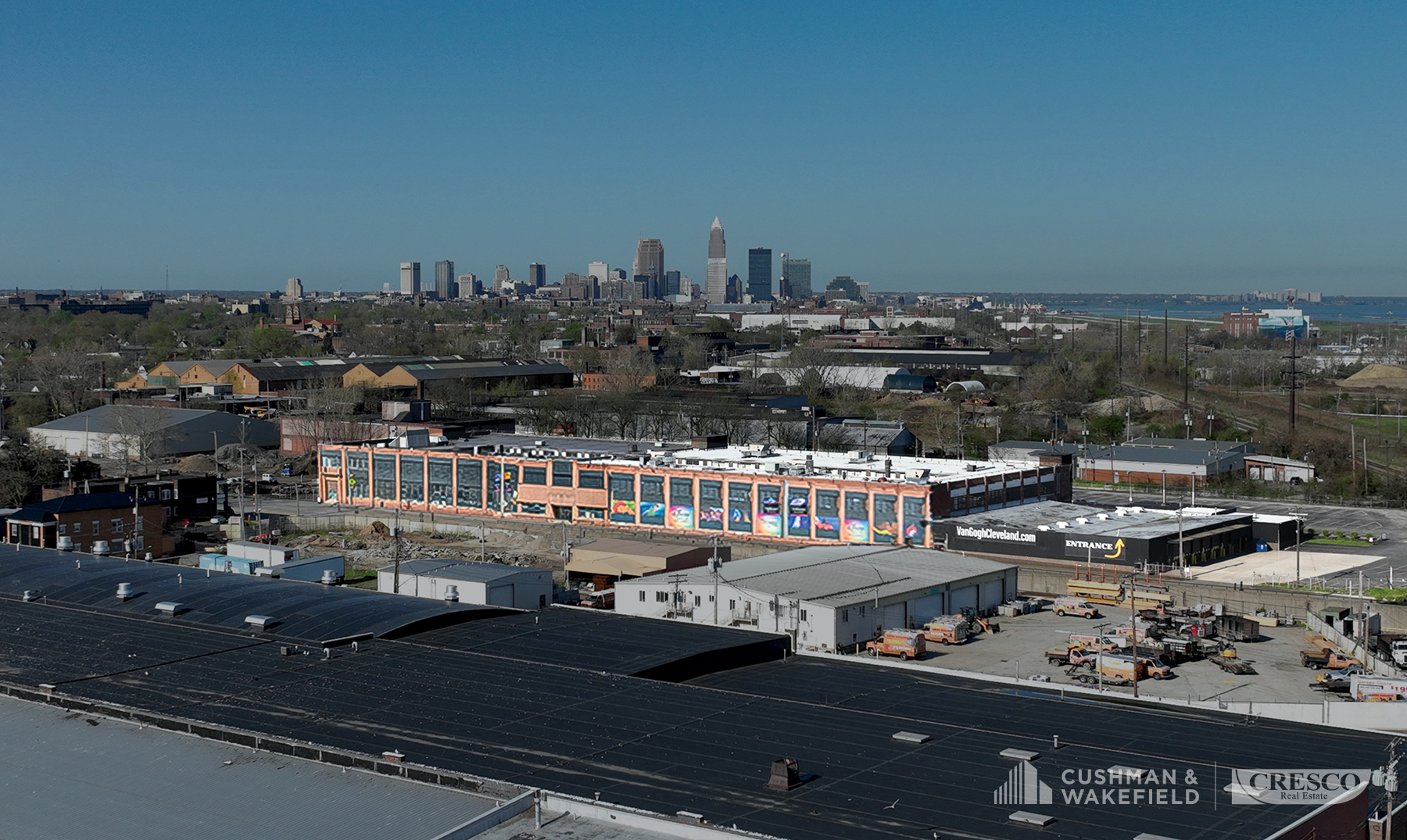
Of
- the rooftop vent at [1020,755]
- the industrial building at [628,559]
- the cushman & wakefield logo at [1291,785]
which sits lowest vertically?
the industrial building at [628,559]

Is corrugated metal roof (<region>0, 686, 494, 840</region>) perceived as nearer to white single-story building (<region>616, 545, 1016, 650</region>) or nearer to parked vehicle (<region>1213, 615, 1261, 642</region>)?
white single-story building (<region>616, 545, 1016, 650</region>)

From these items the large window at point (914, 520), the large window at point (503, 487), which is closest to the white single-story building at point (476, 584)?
the large window at point (914, 520)

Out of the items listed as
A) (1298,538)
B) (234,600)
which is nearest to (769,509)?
(1298,538)

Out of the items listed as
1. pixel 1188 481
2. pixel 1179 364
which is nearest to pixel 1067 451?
pixel 1188 481

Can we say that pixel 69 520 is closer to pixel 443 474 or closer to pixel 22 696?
pixel 443 474

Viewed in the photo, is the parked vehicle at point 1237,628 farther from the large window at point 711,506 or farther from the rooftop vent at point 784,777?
the rooftop vent at point 784,777

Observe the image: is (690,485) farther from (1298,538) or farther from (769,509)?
(1298,538)
